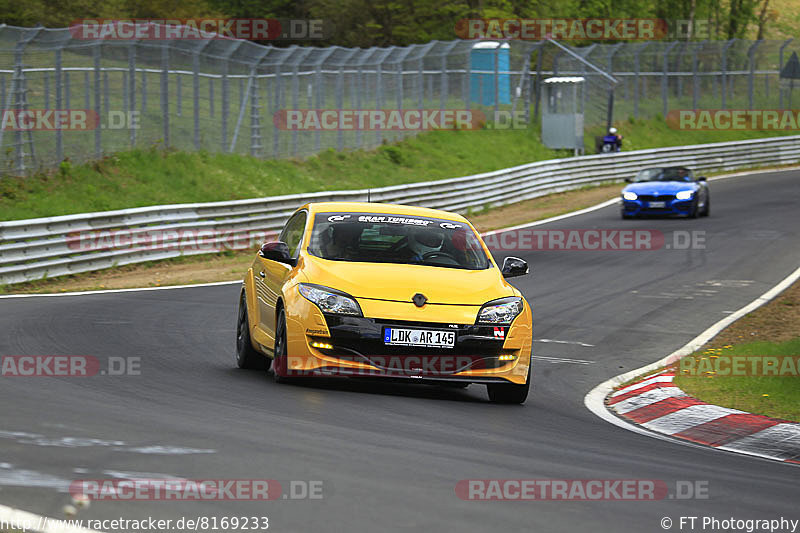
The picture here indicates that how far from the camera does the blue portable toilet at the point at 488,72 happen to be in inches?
1662

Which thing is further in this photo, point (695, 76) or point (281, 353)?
point (695, 76)

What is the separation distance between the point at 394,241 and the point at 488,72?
3349cm

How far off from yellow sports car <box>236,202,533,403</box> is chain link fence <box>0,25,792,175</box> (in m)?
15.2

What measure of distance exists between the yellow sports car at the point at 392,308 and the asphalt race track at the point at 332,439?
0.26 metres

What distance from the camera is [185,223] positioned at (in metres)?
23.8

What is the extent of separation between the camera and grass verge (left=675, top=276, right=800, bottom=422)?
32.4ft

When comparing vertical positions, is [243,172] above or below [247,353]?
below

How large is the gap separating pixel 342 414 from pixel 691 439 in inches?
100

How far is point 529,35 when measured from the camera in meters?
65.4

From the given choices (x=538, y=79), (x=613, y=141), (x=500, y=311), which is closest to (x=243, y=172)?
(x=613, y=141)

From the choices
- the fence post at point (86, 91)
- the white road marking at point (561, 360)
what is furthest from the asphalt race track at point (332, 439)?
the fence post at point (86, 91)

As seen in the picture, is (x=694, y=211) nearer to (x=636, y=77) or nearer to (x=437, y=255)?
(x=636, y=77)

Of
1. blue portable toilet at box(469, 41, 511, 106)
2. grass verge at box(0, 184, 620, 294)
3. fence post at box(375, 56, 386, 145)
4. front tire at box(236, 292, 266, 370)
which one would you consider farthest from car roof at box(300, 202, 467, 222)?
blue portable toilet at box(469, 41, 511, 106)

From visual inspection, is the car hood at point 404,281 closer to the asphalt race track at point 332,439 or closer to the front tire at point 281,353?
the front tire at point 281,353
